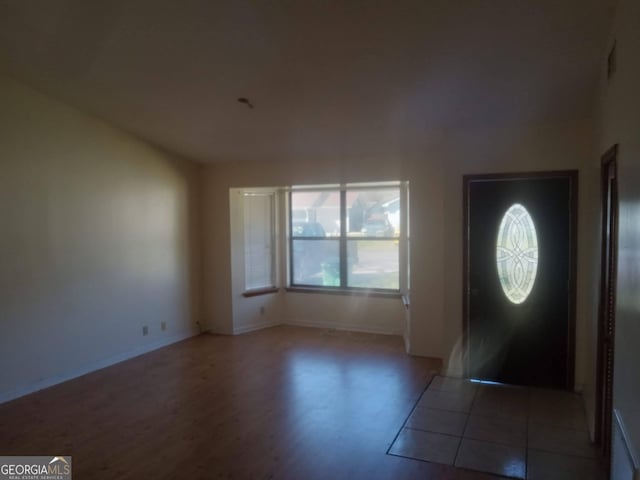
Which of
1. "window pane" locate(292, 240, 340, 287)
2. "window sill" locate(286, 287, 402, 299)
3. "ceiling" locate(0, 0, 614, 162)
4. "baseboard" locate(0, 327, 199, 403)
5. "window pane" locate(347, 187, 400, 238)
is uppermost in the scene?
"ceiling" locate(0, 0, 614, 162)

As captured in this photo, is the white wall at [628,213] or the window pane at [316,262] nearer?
the white wall at [628,213]

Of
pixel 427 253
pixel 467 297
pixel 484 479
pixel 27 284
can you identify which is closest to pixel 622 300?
pixel 484 479

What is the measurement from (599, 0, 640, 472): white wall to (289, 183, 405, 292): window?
3.43m

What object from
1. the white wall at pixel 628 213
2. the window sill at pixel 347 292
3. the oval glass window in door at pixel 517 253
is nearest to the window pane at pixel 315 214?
the window sill at pixel 347 292

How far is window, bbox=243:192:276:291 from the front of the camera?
20.0 ft

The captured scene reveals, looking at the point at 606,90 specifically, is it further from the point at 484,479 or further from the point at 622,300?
the point at 484,479

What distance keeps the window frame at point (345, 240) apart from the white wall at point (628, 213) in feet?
10.2

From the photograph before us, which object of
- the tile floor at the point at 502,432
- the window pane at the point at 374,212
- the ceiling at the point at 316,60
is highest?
the ceiling at the point at 316,60

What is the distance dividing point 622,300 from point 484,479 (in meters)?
1.29

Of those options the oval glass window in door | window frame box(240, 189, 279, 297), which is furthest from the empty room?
window frame box(240, 189, 279, 297)
